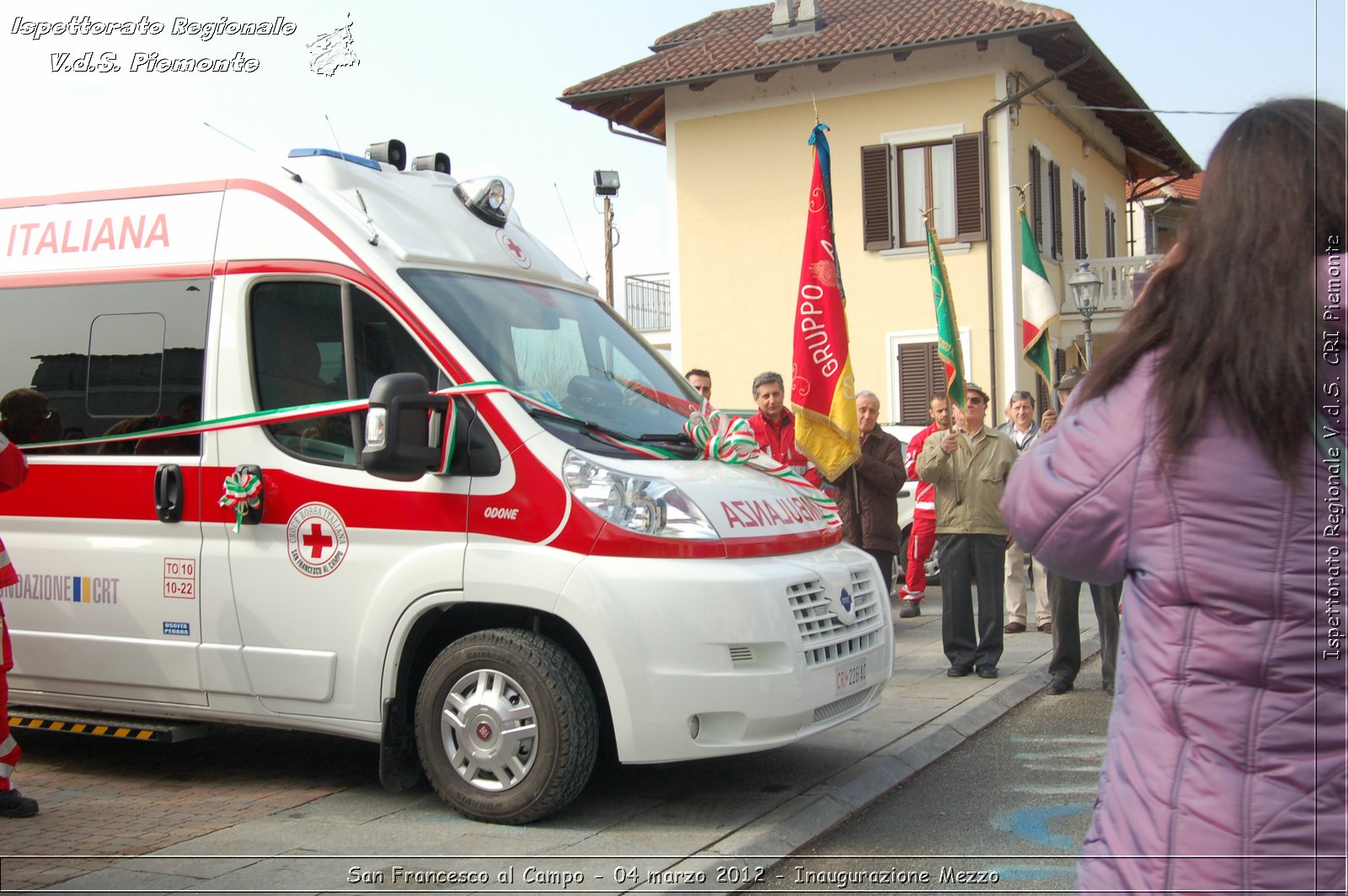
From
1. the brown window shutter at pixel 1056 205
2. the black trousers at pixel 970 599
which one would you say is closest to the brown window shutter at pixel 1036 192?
the brown window shutter at pixel 1056 205

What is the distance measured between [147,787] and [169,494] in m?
1.39

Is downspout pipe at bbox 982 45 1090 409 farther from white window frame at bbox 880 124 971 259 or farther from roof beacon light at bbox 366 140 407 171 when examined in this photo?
roof beacon light at bbox 366 140 407 171

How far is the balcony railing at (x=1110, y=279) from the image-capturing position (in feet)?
86.6

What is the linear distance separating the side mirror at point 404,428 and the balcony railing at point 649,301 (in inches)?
967

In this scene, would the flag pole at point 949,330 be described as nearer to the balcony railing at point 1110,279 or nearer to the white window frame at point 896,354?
the white window frame at point 896,354

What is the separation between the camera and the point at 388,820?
5.43 m

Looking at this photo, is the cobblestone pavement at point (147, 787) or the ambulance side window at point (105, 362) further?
the ambulance side window at point (105, 362)

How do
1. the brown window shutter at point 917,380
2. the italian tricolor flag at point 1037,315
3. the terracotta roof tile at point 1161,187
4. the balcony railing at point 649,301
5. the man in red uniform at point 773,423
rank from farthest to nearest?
the terracotta roof tile at point 1161,187 → the balcony railing at point 649,301 → the brown window shutter at point 917,380 → the italian tricolor flag at point 1037,315 → the man in red uniform at point 773,423

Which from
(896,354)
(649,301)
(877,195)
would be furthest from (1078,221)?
(649,301)

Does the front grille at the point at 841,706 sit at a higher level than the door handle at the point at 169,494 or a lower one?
lower

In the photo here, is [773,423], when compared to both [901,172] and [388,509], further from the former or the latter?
[901,172]

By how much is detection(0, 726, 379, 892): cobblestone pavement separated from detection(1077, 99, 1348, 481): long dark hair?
13.7 ft

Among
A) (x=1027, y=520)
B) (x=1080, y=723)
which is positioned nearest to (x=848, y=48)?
(x=1080, y=723)

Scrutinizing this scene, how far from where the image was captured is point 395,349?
5.66 m
